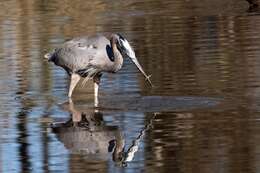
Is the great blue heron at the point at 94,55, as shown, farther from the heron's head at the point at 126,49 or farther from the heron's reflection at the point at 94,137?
the heron's reflection at the point at 94,137

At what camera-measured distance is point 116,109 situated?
38.5 feet

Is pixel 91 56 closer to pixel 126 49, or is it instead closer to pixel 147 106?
pixel 126 49

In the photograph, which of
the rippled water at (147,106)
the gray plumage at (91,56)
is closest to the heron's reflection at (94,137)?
the rippled water at (147,106)

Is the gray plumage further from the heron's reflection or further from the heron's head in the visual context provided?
the heron's reflection

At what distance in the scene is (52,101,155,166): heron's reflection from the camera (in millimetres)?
8977

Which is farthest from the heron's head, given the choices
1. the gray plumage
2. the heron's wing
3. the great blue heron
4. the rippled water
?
the rippled water

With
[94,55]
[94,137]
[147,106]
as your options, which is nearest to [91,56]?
[94,55]

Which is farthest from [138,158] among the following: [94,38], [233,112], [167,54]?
[167,54]

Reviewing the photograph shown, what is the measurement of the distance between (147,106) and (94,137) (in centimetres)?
198

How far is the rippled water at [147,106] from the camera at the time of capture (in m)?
8.76

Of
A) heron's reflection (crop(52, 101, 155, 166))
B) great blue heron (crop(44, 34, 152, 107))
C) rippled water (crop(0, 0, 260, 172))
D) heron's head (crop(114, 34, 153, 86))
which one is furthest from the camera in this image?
great blue heron (crop(44, 34, 152, 107))

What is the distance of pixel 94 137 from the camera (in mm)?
9852

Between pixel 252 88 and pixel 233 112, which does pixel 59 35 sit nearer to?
pixel 252 88

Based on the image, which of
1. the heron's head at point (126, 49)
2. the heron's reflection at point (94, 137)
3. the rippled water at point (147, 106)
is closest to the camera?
the rippled water at point (147, 106)
